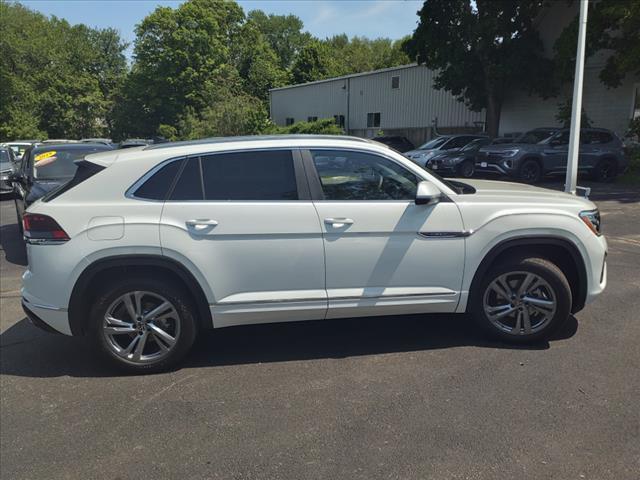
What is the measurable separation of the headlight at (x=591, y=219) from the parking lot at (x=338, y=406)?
97 cm

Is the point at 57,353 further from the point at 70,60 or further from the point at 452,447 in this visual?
the point at 70,60

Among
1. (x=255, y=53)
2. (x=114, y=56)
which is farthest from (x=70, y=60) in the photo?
(x=255, y=53)

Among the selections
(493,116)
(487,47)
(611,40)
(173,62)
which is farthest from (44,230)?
(173,62)

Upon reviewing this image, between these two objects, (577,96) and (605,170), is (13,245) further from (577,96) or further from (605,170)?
(605,170)

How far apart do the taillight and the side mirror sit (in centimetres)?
258

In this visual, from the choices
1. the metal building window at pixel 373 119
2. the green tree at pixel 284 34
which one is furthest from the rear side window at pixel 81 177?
the green tree at pixel 284 34

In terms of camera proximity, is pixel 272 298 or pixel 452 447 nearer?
pixel 452 447

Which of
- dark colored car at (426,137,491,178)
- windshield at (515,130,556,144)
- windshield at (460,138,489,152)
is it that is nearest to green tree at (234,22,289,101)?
windshield at (460,138,489,152)

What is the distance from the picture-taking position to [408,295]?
4.00 m

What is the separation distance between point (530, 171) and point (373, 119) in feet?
61.3

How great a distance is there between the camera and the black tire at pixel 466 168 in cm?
1770

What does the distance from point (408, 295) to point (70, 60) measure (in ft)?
191

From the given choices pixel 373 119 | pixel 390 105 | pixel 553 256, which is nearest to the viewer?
pixel 553 256

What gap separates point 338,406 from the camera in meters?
3.39
